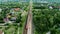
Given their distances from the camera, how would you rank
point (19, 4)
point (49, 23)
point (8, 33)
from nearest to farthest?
point (8, 33)
point (49, 23)
point (19, 4)

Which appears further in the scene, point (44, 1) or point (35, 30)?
point (44, 1)

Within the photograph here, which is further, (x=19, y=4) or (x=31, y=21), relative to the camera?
(x=19, y=4)

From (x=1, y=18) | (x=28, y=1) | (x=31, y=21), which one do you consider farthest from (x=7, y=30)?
(x=28, y=1)

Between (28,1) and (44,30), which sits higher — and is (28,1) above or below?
above

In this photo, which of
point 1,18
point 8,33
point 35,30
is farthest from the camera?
point 1,18

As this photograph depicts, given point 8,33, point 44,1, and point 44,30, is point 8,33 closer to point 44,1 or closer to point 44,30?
point 44,30

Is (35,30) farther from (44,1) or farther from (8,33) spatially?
(44,1)

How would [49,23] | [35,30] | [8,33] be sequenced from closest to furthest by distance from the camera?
[8,33]
[35,30]
[49,23]

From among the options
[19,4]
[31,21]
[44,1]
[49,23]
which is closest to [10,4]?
[19,4]

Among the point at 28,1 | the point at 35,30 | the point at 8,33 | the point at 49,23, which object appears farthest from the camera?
the point at 28,1
